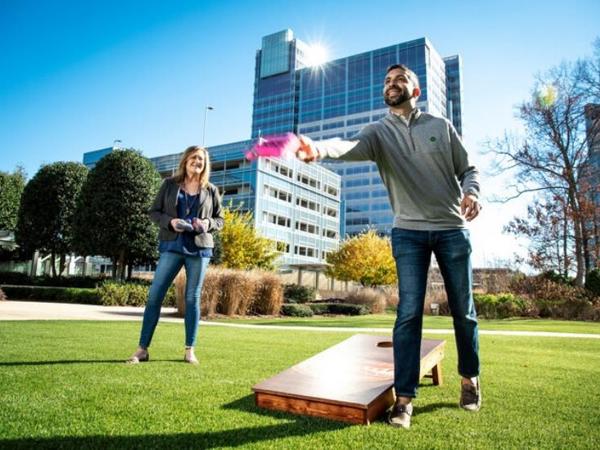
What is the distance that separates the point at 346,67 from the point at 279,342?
10514 centimetres

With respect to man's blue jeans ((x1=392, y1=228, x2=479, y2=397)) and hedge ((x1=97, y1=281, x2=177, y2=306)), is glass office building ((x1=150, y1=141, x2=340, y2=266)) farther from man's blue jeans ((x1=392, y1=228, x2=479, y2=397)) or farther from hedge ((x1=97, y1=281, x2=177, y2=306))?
man's blue jeans ((x1=392, y1=228, x2=479, y2=397))

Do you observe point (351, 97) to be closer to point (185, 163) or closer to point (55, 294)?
point (55, 294)

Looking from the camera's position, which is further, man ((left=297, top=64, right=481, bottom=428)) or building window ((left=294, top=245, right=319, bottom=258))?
building window ((left=294, top=245, right=319, bottom=258))

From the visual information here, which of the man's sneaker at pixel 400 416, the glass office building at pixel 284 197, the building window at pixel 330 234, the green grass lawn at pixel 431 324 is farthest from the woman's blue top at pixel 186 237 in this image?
the building window at pixel 330 234

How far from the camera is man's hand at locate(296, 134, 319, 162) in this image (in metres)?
1.98

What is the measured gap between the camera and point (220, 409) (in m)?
2.37

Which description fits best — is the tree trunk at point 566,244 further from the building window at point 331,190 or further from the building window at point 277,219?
the building window at point 331,190

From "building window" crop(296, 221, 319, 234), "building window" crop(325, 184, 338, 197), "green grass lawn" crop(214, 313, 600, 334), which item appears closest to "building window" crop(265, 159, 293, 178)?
"building window" crop(296, 221, 319, 234)

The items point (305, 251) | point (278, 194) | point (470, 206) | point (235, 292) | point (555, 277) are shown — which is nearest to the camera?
point (470, 206)

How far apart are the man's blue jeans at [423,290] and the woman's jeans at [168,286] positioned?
213cm

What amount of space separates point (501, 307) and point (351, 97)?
87.4 meters

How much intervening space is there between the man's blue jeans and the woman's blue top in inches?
82.0

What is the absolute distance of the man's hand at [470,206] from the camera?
2.49 meters

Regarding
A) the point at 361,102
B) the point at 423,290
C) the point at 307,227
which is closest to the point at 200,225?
the point at 423,290
